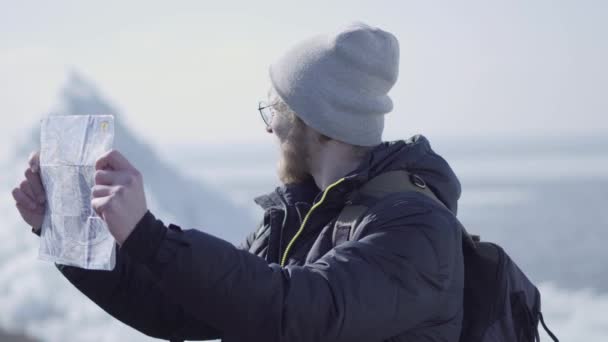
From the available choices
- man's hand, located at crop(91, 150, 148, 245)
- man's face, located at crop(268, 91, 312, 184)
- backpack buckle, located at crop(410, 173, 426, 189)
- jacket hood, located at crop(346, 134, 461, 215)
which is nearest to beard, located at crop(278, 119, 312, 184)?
man's face, located at crop(268, 91, 312, 184)

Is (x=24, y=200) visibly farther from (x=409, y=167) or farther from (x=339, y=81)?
(x=409, y=167)

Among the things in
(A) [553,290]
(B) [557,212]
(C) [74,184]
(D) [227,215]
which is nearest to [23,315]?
(D) [227,215]

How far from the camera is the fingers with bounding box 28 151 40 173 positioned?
2.13 meters

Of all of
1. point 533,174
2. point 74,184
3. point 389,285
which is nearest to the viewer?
point 389,285

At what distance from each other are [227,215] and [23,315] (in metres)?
4.23

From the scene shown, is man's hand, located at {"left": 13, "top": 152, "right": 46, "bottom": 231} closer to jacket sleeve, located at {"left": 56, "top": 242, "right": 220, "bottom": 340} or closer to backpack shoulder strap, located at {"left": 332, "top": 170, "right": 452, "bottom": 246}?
jacket sleeve, located at {"left": 56, "top": 242, "right": 220, "bottom": 340}

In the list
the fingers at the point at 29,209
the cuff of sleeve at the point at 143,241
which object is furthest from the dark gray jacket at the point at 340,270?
the fingers at the point at 29,209

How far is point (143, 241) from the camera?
169cm

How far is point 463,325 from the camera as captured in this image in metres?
2.03

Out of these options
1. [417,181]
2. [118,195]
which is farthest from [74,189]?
[417,181]

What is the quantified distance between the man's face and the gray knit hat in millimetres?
40

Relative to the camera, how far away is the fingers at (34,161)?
2127 mm

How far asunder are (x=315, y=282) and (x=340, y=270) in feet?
0.19

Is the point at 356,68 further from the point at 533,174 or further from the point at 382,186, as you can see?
the point at 533,174
